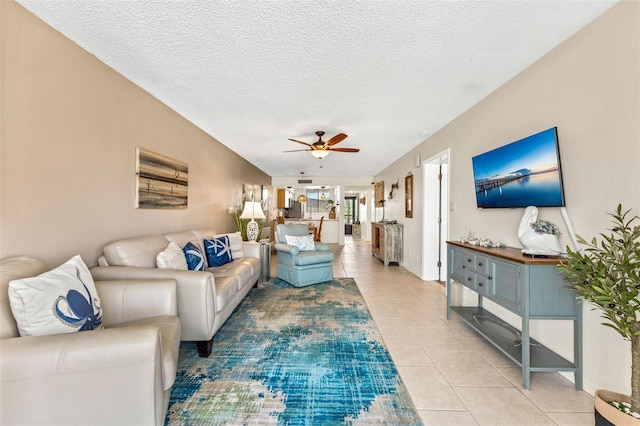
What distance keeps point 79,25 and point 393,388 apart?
10.6ft

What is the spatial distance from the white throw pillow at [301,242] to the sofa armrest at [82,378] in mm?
3179

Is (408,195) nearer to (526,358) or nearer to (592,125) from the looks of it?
(592,125)

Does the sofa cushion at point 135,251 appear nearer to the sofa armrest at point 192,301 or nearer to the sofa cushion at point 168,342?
the sofa armrest at point 192,301

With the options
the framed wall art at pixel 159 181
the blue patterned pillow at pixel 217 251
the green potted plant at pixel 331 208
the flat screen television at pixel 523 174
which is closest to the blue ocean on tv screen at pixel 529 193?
the flat screen television at pixel 523 174

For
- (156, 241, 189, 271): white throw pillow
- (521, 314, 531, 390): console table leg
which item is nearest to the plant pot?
(521, 314, 531, 390): console table leg

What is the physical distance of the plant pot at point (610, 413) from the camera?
118cm

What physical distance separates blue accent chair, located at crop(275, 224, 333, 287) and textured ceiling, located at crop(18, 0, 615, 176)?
2.07 m

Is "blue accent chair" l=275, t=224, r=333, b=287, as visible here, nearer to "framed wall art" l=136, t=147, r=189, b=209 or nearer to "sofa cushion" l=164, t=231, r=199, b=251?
"sofa cushion" l=164, t=231, r=199, b=251

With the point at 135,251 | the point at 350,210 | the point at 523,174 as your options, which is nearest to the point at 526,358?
the point at 523,174

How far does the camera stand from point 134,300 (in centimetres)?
177

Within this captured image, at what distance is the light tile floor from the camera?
158 cm

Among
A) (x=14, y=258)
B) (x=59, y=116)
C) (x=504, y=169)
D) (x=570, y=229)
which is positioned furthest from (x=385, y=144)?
(x=14, y=258)

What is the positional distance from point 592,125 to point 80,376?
317 cm

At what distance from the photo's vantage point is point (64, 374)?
44.7 inches
